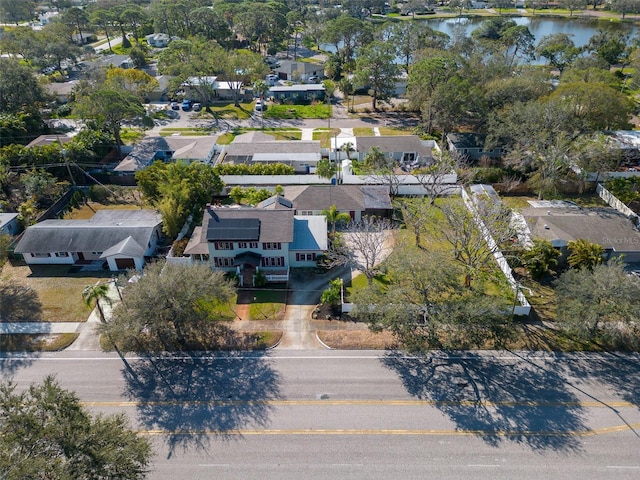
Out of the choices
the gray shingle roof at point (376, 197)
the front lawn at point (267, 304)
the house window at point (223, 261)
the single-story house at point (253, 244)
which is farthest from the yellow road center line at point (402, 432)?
the gray shingle roof at point (376, 197)

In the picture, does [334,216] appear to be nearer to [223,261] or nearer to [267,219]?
[267,219]

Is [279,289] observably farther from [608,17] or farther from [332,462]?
[608,17]

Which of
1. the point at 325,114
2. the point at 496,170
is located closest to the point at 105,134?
the point at 325,114

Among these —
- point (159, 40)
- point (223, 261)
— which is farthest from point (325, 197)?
point (159, 40)

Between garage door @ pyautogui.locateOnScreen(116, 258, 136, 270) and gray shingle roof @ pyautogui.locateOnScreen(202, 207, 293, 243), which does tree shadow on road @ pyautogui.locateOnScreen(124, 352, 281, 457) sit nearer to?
gray shingle roof @ pyautogui.locateOnScreen(202, 207, 293, 243)

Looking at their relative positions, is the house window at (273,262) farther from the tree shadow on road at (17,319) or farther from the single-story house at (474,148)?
the single-story house at (474,148)
